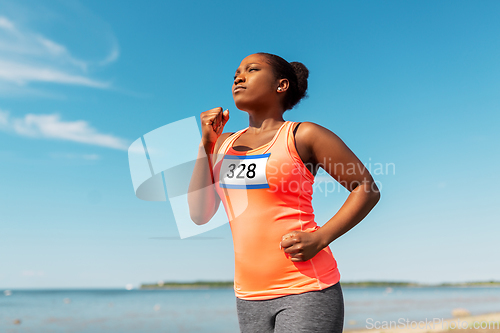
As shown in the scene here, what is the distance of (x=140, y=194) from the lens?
7.09 ft

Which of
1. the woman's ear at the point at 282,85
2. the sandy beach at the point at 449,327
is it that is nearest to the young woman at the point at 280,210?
the woman's ear at the point at 282,85

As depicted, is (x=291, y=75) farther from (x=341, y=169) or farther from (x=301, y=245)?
(x=301, y=245)

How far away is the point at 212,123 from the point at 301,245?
764 millimetres

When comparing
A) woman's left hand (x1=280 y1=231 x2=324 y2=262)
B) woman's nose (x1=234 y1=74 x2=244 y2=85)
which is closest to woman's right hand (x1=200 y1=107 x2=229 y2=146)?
woman's nose (x1=234 y1=74 x2=244 y2=85)

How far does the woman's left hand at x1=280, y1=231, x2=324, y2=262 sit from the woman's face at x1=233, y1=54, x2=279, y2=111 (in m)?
0.80

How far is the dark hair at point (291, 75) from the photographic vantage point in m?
2.11

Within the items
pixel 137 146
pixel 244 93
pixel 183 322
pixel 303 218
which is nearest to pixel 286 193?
pixel 303 218

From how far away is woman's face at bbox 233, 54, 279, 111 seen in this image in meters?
2.01

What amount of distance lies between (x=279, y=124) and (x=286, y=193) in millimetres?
483

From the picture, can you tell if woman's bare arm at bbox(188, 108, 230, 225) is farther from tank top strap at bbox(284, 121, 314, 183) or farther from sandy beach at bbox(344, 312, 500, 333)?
sandy beach at bbox(344, 312, 500, 333)

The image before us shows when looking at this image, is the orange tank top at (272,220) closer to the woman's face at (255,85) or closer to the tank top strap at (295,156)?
the tank top strap at (295,156)

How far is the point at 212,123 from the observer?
1.85 meters

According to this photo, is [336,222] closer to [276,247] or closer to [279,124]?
[276,247]

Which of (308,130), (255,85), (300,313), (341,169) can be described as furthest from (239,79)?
(300,313)
